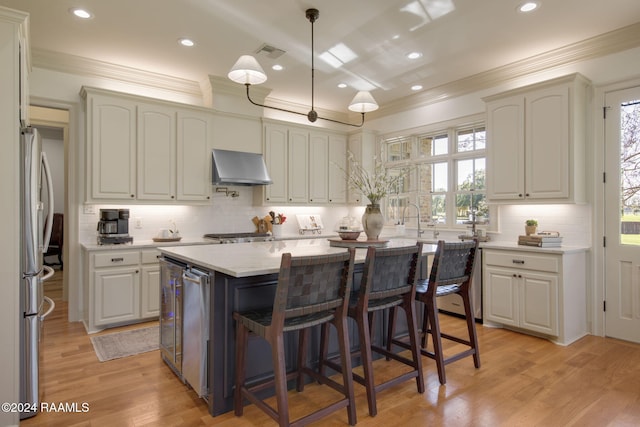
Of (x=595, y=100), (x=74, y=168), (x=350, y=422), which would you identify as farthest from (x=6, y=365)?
(x=595, y=100)

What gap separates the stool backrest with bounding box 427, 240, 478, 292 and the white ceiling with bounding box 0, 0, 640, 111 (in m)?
1.98

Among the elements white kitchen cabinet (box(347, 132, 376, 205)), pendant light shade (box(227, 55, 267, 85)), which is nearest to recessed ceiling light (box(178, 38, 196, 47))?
pendant light shade (box(227, 55, 267, 85))

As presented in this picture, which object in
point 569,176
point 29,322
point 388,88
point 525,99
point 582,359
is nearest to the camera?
point 29,322

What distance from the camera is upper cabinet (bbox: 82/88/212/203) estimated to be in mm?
4027

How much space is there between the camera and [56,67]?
4.12 metres

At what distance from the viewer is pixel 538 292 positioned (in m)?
3.61

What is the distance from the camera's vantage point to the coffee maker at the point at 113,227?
4023mm

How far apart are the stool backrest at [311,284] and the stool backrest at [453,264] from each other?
2.78 feet

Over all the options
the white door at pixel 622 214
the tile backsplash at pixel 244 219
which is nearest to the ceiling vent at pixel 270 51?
the tile backsplash at pixel 244 219

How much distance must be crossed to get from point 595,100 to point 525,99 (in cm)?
62

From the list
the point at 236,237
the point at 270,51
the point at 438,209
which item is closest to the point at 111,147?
the point at 236,237

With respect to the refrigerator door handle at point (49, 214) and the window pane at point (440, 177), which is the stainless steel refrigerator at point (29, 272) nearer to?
the refrigerator door handle at point (49, 214)

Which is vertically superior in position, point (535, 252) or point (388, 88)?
point (388, 88)

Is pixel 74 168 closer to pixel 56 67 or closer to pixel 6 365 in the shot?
pixel 56 67
